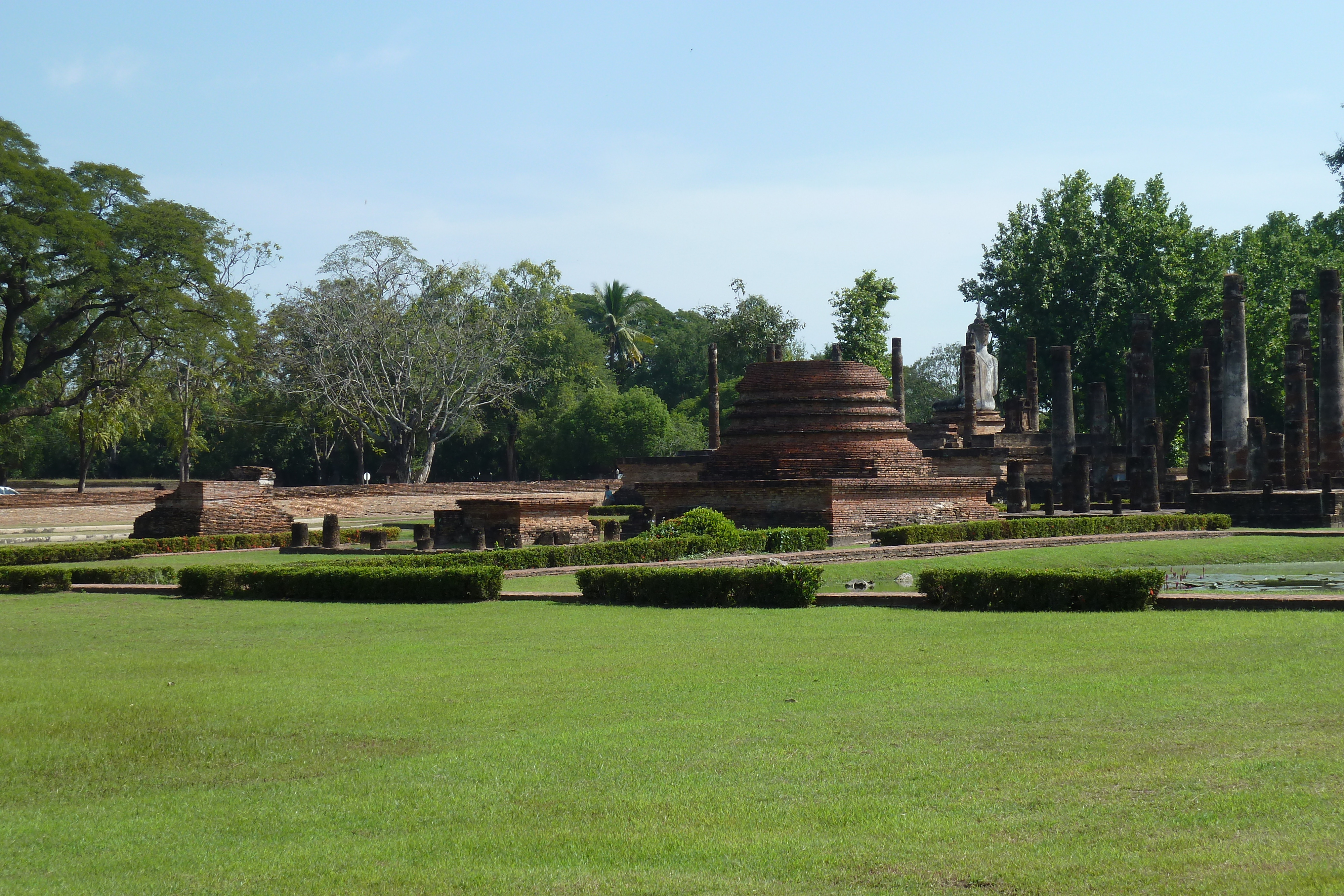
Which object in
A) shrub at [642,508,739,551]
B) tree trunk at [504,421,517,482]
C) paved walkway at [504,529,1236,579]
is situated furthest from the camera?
tree trunk at [504,421,517,482]

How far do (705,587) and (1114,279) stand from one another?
130 ft

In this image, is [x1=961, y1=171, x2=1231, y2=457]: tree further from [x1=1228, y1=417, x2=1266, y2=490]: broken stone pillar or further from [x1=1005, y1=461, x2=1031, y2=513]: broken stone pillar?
[x1=1005, y1=461, x2=1031, y2=513]: broken stone pillar

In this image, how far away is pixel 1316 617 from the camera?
11.2m

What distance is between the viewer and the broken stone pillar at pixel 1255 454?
118 ft

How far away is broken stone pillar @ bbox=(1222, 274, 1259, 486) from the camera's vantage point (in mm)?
36312

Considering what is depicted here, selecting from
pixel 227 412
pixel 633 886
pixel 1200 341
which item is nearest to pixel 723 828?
pixel 633 886

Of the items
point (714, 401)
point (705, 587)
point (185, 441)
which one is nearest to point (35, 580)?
point (705, 587)

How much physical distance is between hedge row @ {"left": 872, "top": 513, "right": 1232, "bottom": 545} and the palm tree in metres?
44.8

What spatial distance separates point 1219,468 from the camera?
34.2 m

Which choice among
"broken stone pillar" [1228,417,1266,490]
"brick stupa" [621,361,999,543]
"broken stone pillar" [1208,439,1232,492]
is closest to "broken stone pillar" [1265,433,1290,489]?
"broken stone pillar" [1228,417,1266,490]

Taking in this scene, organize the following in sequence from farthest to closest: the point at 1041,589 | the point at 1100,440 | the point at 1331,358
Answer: the point at 1100,440
the point at 1331,358
the point at 1041,589

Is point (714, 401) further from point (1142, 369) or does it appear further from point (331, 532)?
point (331, 532)

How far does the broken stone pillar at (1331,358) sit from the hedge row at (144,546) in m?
22.8

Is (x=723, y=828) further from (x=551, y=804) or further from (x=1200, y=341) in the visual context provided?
(x=1200, y=341)
